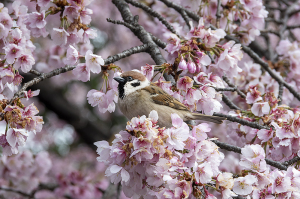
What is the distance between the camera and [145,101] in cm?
251

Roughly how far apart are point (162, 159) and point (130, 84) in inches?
43.0

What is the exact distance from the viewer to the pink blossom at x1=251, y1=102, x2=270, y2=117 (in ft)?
7.75

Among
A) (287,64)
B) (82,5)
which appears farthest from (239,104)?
(82,5)

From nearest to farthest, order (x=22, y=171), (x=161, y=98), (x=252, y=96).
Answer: (x=161, y=98), (x=252, y=96), (x=22, y=171)

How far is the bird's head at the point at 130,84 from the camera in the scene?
8.13 ft

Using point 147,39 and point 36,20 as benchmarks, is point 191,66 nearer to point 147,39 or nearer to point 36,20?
point 147,39

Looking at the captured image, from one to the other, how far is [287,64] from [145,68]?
6.83 ft

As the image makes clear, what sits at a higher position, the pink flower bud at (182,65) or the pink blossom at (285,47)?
the pink flower bud at (182,65)

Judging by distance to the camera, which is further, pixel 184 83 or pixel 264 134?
pixel 264 134

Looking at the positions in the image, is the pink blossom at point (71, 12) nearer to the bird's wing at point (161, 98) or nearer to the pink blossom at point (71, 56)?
the pink blossom at point (71, 56)

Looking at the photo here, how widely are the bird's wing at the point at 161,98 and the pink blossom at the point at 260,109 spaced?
52 centimetres

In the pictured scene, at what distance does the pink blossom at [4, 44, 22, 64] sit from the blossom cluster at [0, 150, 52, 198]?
200cm

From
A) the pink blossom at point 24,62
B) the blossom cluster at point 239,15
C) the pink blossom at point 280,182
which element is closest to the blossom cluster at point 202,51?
the blossom cluster at point 239,15

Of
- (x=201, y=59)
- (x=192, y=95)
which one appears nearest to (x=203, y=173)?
(x=192, y=95)
